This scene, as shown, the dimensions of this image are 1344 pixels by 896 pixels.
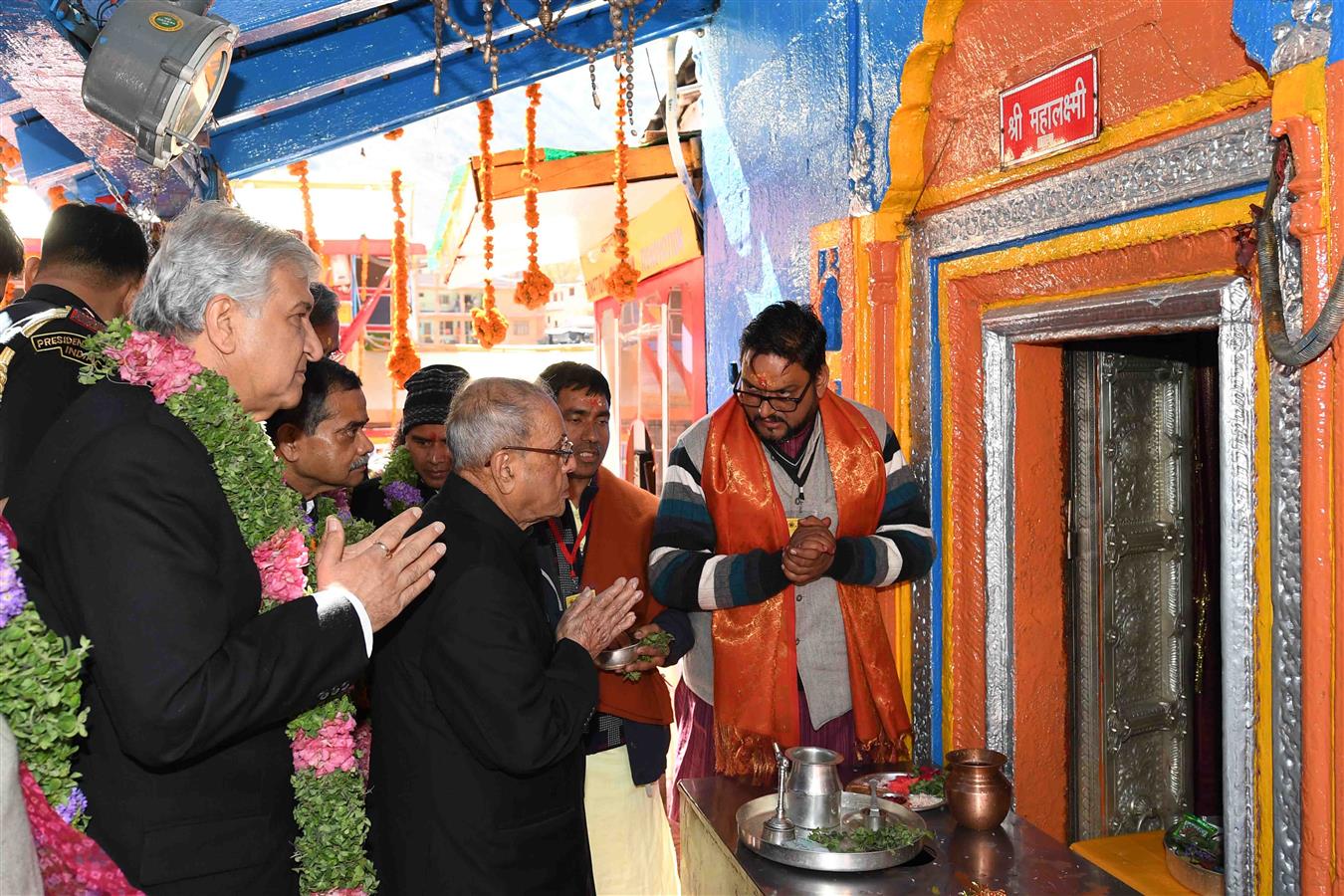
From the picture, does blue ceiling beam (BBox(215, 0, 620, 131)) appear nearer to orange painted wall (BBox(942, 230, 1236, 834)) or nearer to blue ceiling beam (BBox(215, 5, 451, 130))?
blue ceiling beam (BBox(215, 5, 451, 130))

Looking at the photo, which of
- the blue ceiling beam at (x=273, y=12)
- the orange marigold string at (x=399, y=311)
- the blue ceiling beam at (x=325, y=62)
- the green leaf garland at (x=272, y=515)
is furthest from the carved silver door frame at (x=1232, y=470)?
the orange marigold string at (x=399, y=311)

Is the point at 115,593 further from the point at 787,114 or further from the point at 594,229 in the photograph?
the point at 594,229

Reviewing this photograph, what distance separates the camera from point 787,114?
489 cm

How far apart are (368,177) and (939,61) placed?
9.93 meters

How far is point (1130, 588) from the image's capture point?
3.82 meters

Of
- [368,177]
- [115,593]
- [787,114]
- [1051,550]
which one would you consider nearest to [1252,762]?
[1051,550]

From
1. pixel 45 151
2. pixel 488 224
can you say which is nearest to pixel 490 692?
pixel 45 151

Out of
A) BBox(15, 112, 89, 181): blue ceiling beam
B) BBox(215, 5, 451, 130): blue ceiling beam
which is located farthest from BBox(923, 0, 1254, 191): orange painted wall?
BBox(15, 112, 89, 181): blue ceiling beam

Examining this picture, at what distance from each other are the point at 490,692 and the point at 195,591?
25.6 inches

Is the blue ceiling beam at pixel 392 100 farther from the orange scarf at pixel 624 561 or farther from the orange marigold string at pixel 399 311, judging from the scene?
the orange scarf at pixel 624 561

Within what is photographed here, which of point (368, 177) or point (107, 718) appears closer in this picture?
point (107, 718)

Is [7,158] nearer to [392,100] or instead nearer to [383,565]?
[392,100]

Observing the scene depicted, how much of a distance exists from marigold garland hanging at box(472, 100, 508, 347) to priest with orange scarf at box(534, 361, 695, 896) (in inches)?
150

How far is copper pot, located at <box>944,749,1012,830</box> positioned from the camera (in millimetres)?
2736
